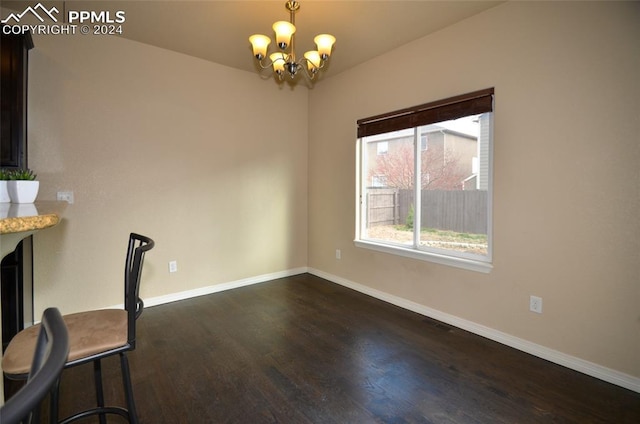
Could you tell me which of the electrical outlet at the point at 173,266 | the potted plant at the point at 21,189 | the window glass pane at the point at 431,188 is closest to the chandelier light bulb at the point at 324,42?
the window glass pane at the point at 431,188

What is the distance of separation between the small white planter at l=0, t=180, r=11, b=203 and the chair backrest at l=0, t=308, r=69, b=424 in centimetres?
148

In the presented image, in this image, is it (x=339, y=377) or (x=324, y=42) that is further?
(x=324, y=42)

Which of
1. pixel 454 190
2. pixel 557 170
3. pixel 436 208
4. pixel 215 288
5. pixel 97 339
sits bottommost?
pixel 215 288

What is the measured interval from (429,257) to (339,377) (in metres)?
1.53

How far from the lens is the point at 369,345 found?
261 cm

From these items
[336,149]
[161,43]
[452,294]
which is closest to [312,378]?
[452,294]

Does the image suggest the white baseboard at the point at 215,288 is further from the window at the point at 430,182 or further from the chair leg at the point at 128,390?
the chair leg at the point at 128,390

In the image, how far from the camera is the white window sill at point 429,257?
9.16ft

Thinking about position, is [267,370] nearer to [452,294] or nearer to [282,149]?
[452,294]

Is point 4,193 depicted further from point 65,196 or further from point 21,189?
point 65,196

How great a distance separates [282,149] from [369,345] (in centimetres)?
283

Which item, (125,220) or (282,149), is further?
(282,149)

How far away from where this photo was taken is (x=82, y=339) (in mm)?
1287

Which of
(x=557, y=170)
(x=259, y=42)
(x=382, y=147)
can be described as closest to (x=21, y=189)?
(x=259, y=42)
